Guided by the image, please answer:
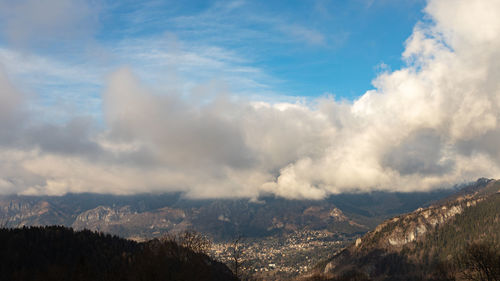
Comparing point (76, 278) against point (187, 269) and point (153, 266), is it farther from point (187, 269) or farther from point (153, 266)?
point (187, 269)

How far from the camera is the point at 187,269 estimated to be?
78.7 m

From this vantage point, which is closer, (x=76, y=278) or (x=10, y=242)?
(x=76, y=278)

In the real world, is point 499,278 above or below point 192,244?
below

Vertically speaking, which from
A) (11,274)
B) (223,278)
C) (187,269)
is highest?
(187,269)

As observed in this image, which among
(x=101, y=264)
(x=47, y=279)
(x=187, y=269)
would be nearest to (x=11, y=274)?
(x=101, y=264)

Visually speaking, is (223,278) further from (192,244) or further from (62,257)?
(62,257)

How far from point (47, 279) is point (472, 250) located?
474ft

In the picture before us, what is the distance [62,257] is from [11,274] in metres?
→ 43.1

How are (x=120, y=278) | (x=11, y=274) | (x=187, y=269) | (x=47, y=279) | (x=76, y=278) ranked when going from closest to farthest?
(x=76, y=278) < (x=47, y=279) < (x=187, y=269) < (x=120, y=278) < (x=11, y=274)

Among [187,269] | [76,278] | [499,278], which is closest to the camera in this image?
[76,278]

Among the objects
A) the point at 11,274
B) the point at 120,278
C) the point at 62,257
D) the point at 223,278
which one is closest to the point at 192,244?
Result: the point at 120,278

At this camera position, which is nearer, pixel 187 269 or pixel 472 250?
pixel 187 269

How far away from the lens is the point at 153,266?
61.8 metres

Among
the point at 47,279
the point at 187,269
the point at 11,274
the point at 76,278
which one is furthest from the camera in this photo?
the point at 11,274
